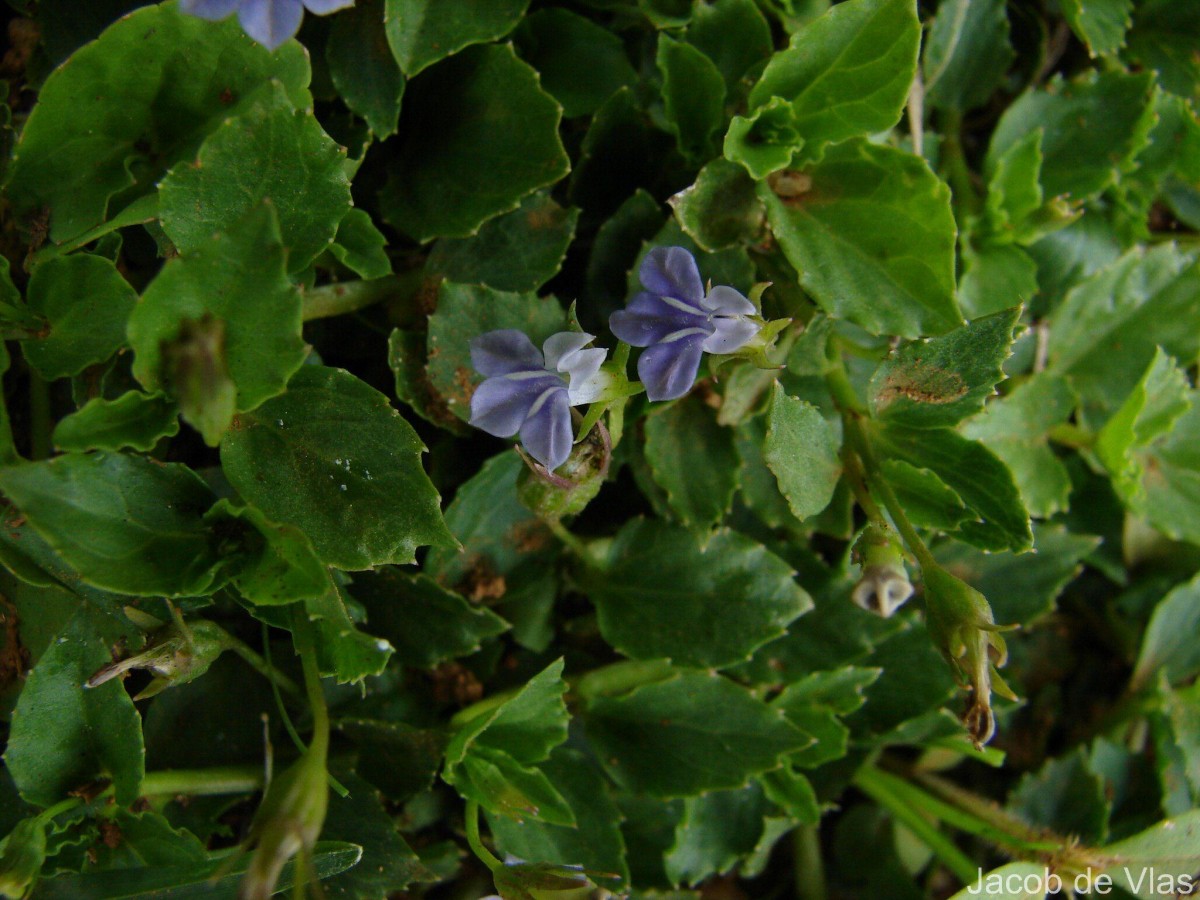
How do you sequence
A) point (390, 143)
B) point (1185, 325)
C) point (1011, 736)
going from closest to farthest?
point (390, 143) < point (1185, 325) < point (1011, 736)

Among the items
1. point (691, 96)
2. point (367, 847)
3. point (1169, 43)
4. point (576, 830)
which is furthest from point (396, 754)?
point (1169, 43)

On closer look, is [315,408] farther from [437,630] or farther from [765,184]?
[765,184]

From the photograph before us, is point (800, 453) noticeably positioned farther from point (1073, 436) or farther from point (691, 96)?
point (1073, 436)

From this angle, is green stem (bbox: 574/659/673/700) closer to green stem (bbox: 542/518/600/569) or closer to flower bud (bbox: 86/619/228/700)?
green stem (bbox: 542/518/600/569)

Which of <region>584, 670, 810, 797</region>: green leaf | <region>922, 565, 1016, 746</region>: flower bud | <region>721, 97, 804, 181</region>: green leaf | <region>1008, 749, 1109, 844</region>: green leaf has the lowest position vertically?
<region>1008, 749, 1109, 844</region>: green leaf

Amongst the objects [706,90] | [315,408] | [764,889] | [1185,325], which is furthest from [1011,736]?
[315,408]

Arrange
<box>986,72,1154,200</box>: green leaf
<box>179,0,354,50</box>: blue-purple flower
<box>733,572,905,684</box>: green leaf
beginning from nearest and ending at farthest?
1. <box>179,0,354,50</box>: blue-purple flower
2. <box>733,572,905,684</box>: green leaf
3. <box>986,72,1154,200</box>: green leaf

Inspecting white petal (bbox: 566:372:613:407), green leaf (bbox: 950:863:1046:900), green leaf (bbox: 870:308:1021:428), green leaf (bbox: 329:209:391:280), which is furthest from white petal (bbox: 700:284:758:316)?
green leaf (bbox: 950:863:1046:900)
